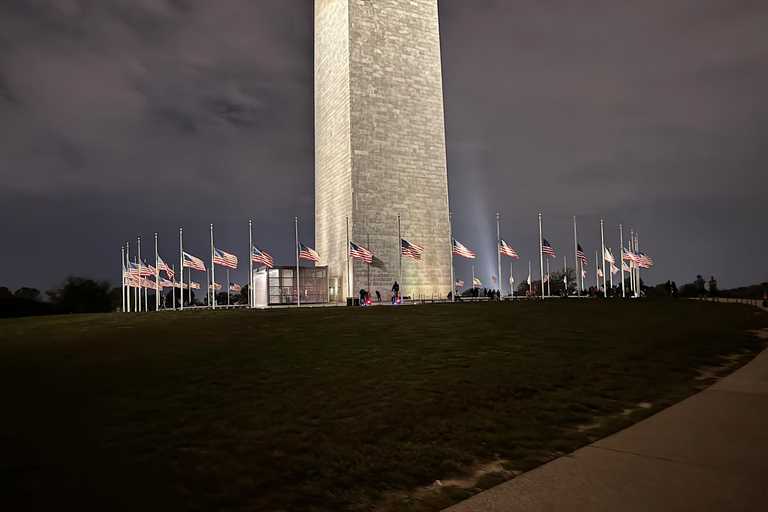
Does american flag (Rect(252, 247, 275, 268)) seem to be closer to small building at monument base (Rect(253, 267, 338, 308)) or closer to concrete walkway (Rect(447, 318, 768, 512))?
small building at monument base (Rect(253, 267, 338, 308))

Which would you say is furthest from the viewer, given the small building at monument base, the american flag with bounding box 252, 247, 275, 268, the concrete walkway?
the small building at monument base

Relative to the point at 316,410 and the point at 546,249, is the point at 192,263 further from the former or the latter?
the point at 316,410

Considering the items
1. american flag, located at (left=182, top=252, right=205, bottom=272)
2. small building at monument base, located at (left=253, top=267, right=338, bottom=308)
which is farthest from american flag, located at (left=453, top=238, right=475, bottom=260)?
american flag, located at (left=182, top=252, right=205, bottom=272)

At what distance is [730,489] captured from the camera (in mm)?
4305

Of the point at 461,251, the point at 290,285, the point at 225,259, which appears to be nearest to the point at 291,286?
the point at 290,285

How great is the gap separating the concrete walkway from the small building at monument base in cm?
4151

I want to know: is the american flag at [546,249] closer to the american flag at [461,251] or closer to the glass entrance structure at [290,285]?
the american flag at [461,251]

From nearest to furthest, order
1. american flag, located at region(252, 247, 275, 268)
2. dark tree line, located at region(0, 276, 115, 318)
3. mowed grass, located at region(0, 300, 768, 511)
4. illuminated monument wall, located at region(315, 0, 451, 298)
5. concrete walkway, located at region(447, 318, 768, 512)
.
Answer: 1. concrete walkway, located at region(447, 318, 768, 512)
2. mowed grass, located at region(0, 300, 768, 511)
3. american flag, located at region(252, 247, 275, 268)
4. illuminated monument wall, located at region(315, 0, 451, 298)
5. dark tree line, located at region(0, 276, 115, 318)

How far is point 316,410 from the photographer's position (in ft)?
24.4

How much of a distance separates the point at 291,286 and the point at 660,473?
4327 cm

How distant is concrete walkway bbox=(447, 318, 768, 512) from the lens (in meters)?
4.21

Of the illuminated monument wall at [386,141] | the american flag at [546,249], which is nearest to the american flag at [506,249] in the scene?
the american flag at [546,249]

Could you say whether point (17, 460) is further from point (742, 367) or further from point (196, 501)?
point (742, 367)

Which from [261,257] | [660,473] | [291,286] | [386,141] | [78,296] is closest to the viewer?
[660,473]
